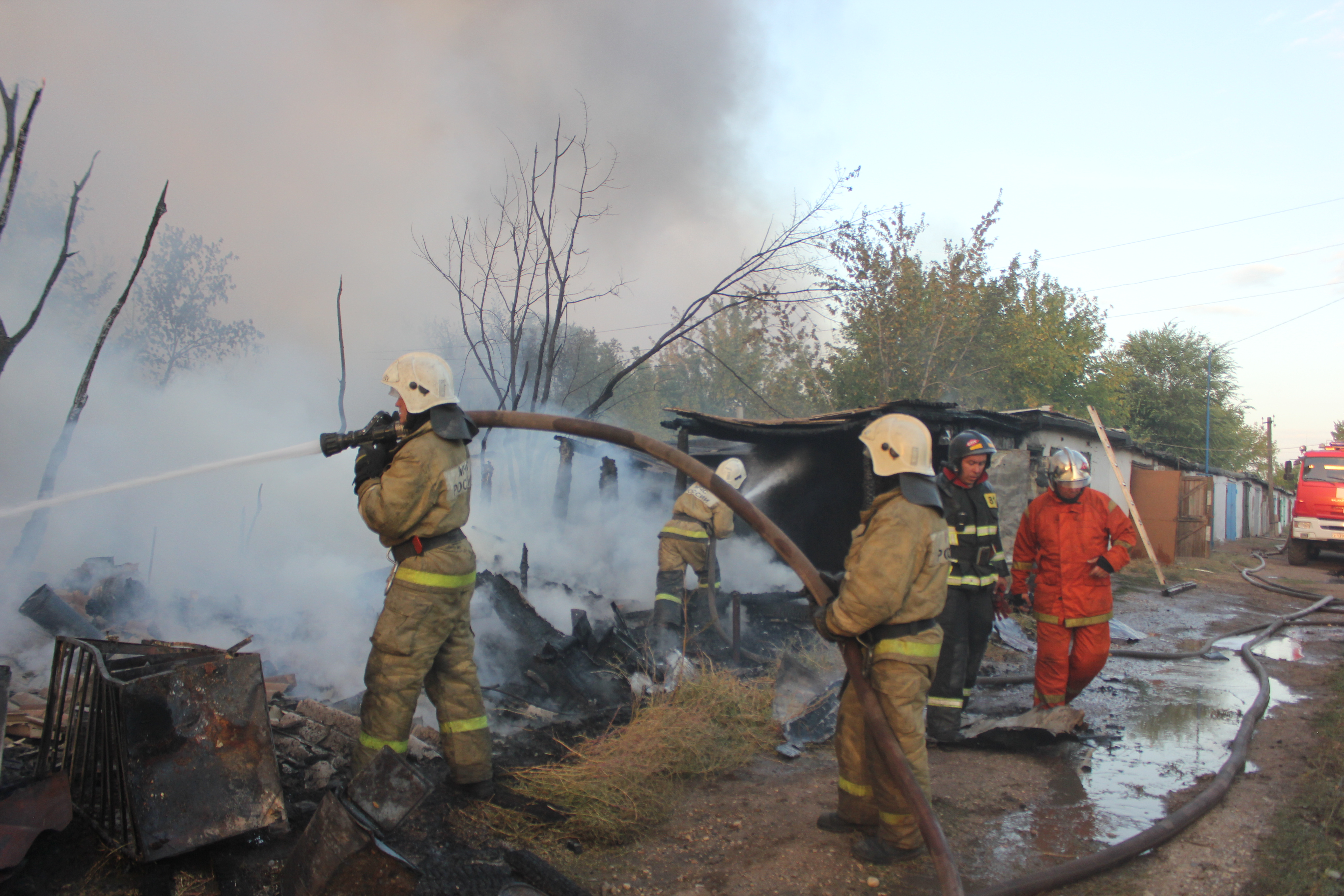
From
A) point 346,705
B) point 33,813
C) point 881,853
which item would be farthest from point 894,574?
point 346,705

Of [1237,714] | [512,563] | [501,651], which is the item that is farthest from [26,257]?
[1237,714]

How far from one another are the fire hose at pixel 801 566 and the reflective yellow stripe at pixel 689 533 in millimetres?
3173

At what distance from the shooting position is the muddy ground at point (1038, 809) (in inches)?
116

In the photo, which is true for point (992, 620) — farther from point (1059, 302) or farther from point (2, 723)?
point (1059, 302)

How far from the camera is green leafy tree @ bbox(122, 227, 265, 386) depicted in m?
14.9

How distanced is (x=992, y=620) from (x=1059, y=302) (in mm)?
31119

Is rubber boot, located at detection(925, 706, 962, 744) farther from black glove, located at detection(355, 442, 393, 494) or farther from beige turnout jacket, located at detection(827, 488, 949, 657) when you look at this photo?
black glove, located at detection(355, 442, 393, 494)

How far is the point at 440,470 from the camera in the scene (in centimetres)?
343

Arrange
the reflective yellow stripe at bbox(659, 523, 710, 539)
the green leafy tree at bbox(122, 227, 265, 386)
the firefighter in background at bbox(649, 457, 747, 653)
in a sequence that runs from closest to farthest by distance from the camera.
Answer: the firefighter in background at bbox(649, 457, 747, 653) → the reflective yellow stripe at bbox(659, 523, 710, 539) → the green leafy tree at bbox(122, 227, 265, 386)

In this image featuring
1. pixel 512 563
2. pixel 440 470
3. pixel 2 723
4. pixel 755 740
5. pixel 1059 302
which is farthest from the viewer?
pixel 1059 302

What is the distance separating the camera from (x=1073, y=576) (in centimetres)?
471

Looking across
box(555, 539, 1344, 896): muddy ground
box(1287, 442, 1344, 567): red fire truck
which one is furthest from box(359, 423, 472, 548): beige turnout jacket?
box(1287, 442, 1344, 567): red fire truck

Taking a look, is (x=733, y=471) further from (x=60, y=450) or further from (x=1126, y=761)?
(x=60, y=450)

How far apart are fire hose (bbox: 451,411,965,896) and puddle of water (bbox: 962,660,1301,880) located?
0.58 metres
